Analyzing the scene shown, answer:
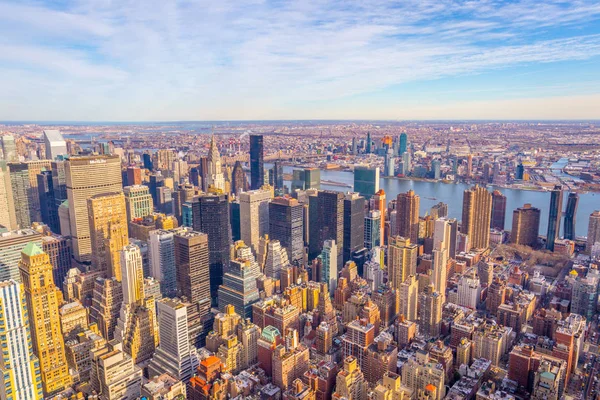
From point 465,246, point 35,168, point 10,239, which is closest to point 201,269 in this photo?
point 10,239

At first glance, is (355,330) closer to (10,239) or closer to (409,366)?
(409,366)

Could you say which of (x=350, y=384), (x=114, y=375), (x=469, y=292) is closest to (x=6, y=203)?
(x=114, y=375)

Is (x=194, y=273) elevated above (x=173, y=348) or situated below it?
above

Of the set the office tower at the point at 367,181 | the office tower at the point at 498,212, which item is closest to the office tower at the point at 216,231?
the office tower at the point at 367,181

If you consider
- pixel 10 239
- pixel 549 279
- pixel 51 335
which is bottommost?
pixel 549 279

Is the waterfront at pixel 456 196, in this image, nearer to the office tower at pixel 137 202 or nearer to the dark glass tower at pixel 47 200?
the office tower at pixel 137 202

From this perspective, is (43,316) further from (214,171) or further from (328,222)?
(214,171)
